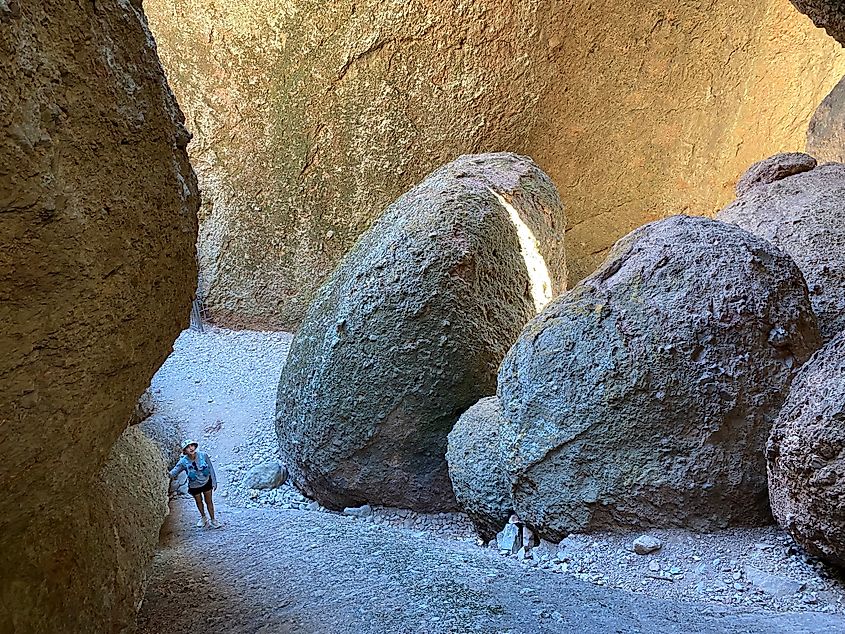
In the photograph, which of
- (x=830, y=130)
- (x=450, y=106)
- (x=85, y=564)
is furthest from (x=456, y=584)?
(x=450, y=106)

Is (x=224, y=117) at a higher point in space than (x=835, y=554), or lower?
higher

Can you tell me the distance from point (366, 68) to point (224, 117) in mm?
2060

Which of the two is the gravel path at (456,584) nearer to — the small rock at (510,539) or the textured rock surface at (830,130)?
the small rock at (510,539)

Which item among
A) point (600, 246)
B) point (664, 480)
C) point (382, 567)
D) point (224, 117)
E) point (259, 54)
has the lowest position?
point (382, 567)

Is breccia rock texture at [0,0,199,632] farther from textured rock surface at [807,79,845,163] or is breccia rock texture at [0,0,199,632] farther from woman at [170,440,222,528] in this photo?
textured rock surface at [807,79,845,163]

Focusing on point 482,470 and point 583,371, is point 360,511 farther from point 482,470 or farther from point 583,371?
point 583,371

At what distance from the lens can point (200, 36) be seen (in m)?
8.83

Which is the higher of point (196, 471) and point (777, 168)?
point (777, 168)

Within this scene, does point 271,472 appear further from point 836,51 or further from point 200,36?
point 836,51

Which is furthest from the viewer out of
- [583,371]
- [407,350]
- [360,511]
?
[360,511]

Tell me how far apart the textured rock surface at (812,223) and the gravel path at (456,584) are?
1859 millimetres

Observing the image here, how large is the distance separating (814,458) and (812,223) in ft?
8.91

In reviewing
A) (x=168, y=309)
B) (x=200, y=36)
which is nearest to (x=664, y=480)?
(x=168, y=309)

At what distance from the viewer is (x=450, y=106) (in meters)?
8.61
